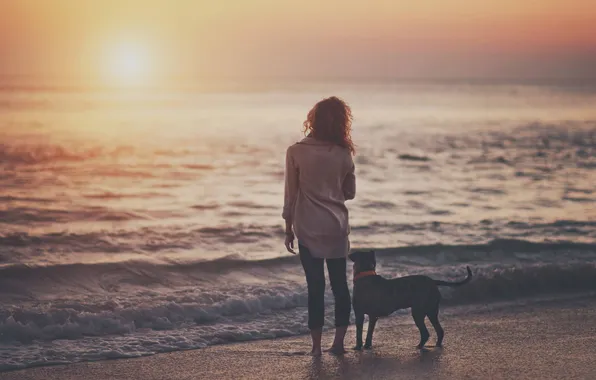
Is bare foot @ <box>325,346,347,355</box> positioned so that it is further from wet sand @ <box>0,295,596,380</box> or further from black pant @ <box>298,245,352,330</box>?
black pant @ <box>298,245,352,330</box>

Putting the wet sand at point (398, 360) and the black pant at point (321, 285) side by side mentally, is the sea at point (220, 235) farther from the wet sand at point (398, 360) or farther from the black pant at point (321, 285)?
the black pant at point (321, 285)

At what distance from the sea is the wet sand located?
0.34 m

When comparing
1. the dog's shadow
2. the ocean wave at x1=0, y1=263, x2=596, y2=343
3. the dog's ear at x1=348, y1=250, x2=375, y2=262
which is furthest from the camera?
the ocean wave at x1=0, y1=263, x2=596, y2=343

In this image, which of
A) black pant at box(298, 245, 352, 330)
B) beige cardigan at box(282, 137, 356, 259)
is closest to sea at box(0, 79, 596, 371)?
black pant at box(298, 245, 352, 330)

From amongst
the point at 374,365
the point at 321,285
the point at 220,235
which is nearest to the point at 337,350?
the point at 374,365

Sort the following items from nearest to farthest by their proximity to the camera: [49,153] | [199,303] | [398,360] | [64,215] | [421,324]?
1. [398,360]
2. [421,324]
3. [199,303]
4. [64,215]
5. [49,153]

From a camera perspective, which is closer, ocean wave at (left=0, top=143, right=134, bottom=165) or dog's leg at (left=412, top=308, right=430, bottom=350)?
dog's leg at (left=412, top=308, right=430, bottom=350)

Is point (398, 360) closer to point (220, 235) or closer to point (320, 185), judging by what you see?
point (320, 185)

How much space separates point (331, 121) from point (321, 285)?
1.18 m

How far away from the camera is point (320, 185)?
18.7 ft

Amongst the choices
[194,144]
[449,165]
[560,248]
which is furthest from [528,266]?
[194,144]

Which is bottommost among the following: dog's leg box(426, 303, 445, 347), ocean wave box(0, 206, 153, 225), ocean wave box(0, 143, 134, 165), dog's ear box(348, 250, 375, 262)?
dog's leg box(426, 303, 445, 347)

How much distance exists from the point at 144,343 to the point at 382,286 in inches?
79.3

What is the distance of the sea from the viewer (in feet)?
23.5
